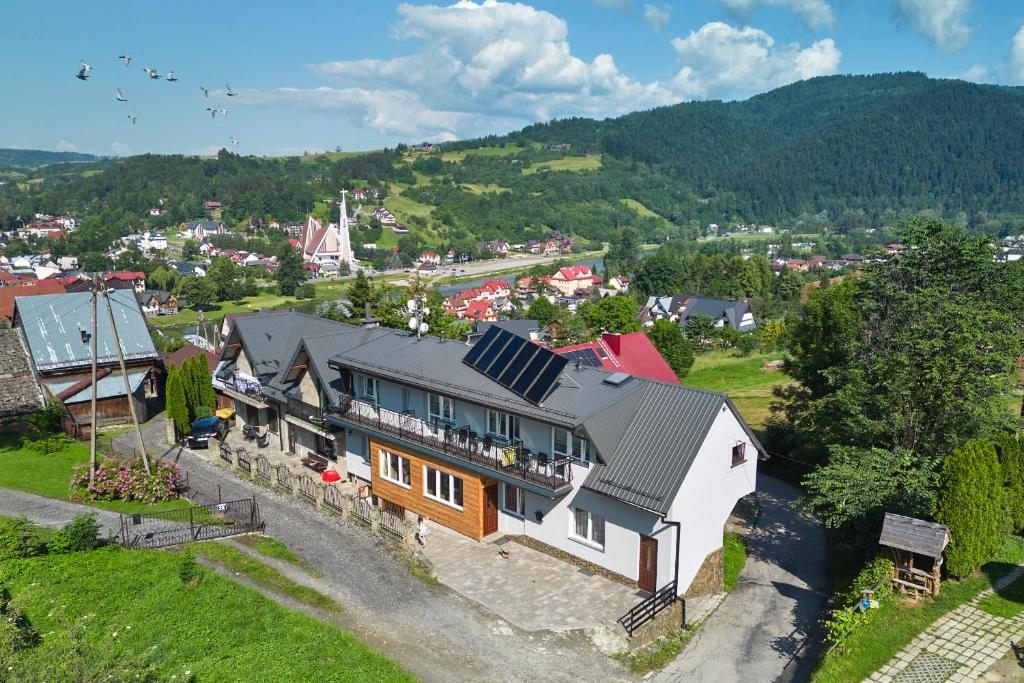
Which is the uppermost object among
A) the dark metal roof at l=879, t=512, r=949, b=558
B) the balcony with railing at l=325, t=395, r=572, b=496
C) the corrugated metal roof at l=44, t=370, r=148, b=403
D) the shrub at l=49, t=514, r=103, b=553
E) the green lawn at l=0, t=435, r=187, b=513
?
the balcony with railing at l=325, t=395, r=572, b=496

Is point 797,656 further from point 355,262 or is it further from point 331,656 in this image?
point 355,262

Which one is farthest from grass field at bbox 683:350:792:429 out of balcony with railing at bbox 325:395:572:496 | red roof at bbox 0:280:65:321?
red roof at bbox 0:280:65:321

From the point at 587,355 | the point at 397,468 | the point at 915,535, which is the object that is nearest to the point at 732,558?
the point at 915,535

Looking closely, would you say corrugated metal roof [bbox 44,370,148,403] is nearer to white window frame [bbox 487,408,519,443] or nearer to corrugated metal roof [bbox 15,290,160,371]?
corrugated metal roof [bbox 15,290,160,371]

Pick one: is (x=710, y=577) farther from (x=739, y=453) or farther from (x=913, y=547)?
(x=913, y=547)

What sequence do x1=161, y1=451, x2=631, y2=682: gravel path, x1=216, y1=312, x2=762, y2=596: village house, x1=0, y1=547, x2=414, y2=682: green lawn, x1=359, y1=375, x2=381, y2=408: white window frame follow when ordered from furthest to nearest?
x1=359, y1=375, x2=381, y2=408: white window frame
x1=216, y1=312, x2=762, y2=596: village house
x1=161, y1=451, x2=631, y2=682: gravel path
x1=0, y1=547, x2=414, y2=682: green lawn

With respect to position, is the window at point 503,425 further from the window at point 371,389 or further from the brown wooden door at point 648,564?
the window at point 371,389

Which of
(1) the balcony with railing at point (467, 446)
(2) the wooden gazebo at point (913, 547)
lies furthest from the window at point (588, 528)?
(2) the wooden gazebo at point (913, 547)
